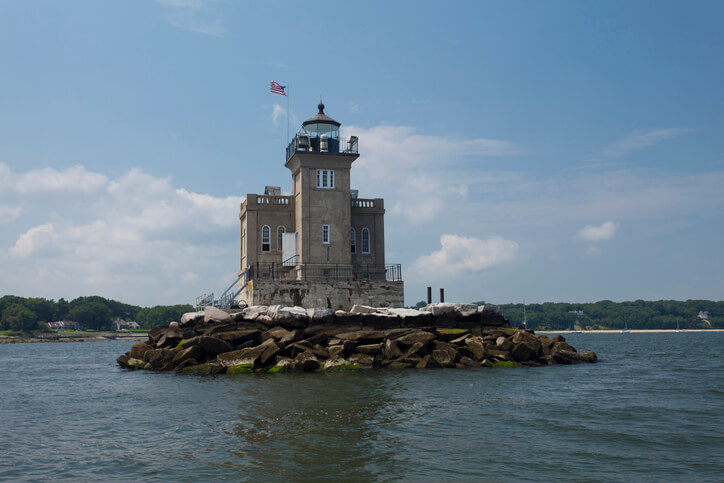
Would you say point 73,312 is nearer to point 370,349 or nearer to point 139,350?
point 139,350

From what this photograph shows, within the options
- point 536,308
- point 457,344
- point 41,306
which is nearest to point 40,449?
point 457,344

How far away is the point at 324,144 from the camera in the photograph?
37219 millimetres

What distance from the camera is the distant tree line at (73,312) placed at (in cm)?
11656

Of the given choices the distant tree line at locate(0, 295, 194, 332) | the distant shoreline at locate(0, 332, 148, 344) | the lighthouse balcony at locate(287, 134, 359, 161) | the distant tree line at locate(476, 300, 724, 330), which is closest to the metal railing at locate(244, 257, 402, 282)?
the lighthouse balcony at locate(287, 134, 359, 161)

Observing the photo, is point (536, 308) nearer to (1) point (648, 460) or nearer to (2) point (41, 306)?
(2) point (41, 306)

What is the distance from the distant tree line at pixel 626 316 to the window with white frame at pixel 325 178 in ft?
415

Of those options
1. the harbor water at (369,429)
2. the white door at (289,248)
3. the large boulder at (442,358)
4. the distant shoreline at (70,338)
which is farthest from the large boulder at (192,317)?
the distant shoreline at (70,338)

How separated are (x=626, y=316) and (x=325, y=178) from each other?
456ft

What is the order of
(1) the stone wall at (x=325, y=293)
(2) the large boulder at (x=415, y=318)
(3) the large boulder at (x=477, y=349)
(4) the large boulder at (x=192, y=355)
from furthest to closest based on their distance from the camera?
1. (1) the stone wall at (x=325, y=293)
2. (2) the large boulder at (x=415, y=318)
3. (3) the large boulder at (x=477, y=349)
4. (4) the large boulder at (x=192, y=355)

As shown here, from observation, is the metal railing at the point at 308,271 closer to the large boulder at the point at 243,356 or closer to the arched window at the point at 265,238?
the arched window at the point at 265,238

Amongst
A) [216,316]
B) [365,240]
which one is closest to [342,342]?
[216,316]

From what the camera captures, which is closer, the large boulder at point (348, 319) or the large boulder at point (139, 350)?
the large boulder at point (348, 319)

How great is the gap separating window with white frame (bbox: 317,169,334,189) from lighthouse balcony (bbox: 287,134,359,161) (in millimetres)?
1154

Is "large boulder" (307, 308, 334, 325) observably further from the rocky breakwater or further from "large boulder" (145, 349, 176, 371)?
"large boulder" (145, 349, 176, 371)
